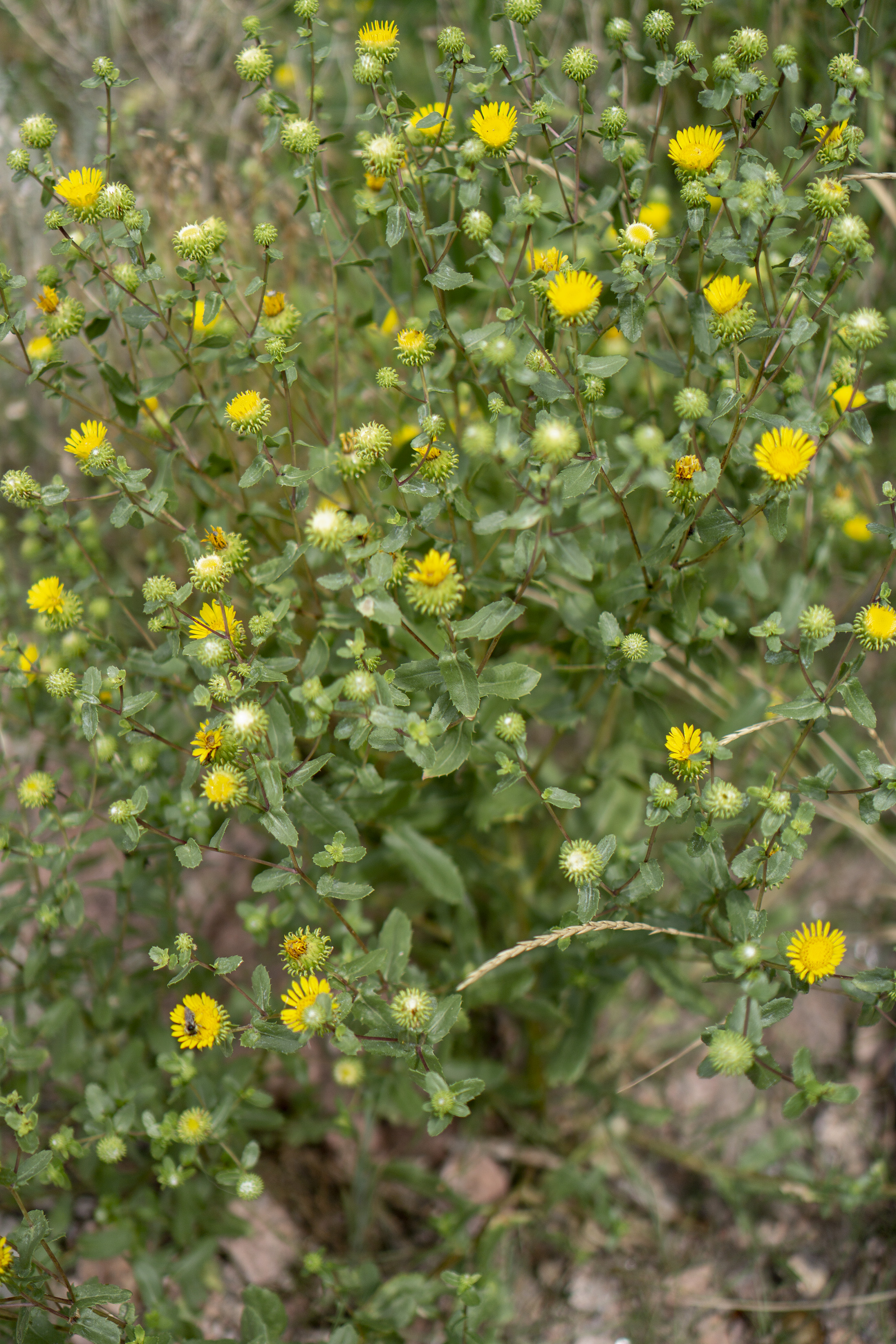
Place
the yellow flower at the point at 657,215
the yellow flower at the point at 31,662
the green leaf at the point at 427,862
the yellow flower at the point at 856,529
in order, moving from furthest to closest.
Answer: the yellow flower at the point at 856,529, the yellow flower at the point at 657,215, the green leaf at the point at 427,862, the yellow flower at the point at 31,662

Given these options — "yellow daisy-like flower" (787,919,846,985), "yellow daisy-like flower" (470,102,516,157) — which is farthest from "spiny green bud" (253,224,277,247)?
"yellow daisy-like flower" (787,919,846,985)

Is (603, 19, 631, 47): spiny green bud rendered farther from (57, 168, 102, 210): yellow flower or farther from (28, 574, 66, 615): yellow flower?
(28, 574, 66, 615): yellow flower

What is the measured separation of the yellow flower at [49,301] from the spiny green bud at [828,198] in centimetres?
149

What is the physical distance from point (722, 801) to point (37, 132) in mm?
1821

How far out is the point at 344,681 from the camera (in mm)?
1681

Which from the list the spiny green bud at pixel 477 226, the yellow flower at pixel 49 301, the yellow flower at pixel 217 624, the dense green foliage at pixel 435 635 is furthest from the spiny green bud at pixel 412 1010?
the yellow flower at pixel 49 301

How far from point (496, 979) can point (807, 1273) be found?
122cm

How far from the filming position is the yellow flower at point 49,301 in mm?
1960

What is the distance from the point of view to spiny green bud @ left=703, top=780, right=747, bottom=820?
168 centimetres

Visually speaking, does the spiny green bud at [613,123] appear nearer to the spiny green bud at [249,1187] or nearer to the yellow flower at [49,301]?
the yellow flower at [49,301]

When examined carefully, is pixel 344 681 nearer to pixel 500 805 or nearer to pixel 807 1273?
pixel 500 805

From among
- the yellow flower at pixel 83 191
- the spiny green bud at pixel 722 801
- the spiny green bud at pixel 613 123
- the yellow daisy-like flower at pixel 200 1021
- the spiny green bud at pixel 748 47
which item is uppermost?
the yellow flower at pixel 83 191

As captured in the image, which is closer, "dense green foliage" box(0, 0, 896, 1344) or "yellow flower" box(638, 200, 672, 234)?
"dense green foliage" box(0, 0, 896, 1344)

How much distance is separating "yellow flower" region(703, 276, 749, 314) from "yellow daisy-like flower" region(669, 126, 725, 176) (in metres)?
0.21
